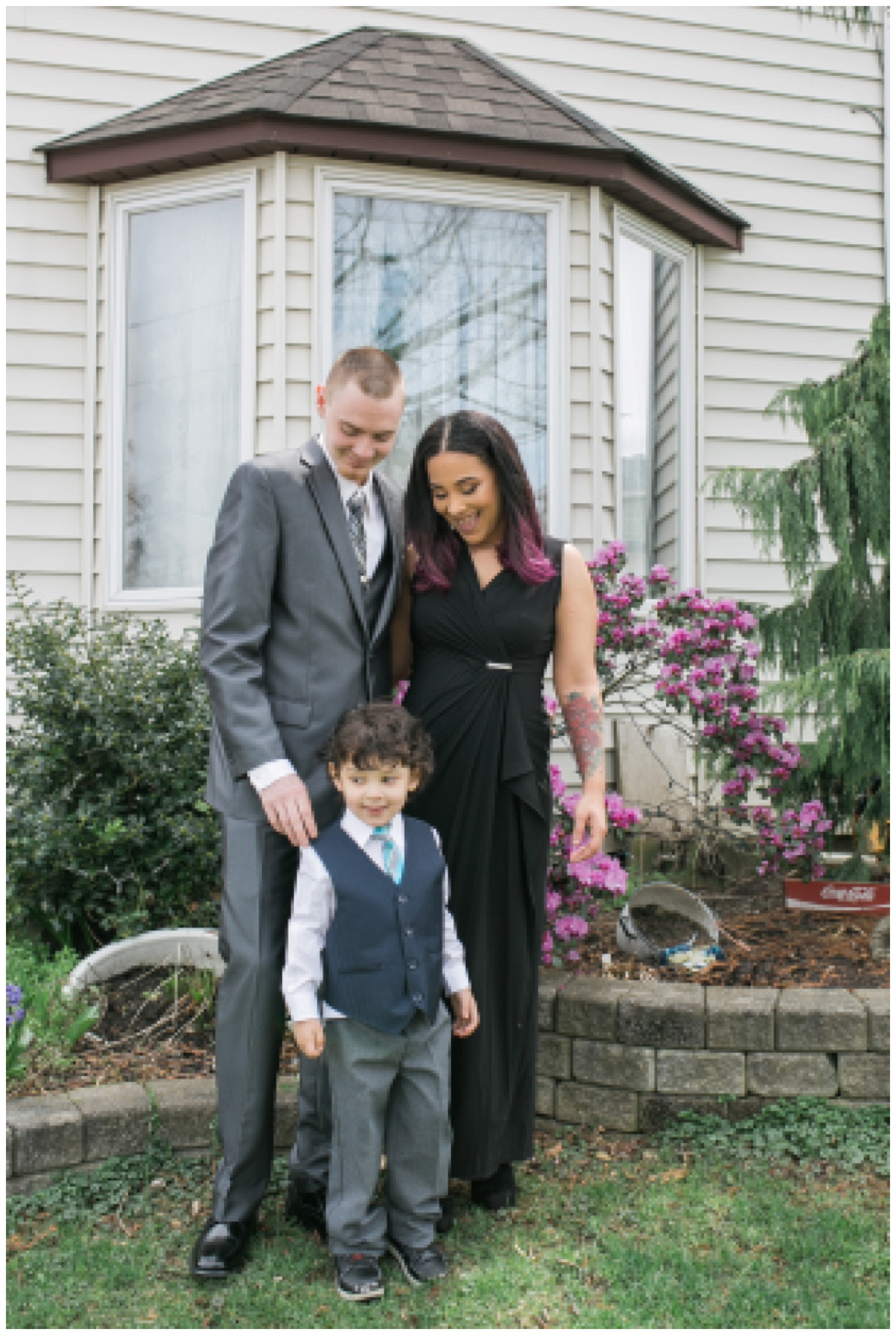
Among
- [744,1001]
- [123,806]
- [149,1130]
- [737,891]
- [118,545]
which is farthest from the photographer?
[118,545]

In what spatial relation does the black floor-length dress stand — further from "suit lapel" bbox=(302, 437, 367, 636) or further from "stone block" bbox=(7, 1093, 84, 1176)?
"stone block" bbox=(7, 1093, 84, 1176)

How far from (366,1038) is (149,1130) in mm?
898

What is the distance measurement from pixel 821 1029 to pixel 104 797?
2.49 m

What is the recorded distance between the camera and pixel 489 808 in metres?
2.69

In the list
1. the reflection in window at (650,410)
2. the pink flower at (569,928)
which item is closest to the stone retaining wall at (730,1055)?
the pink flower at (569,928)

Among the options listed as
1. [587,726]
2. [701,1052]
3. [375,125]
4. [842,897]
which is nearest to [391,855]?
[587,726]

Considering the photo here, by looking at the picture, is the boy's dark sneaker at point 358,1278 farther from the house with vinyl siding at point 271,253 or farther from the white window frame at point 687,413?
the white window frame at point 687,413

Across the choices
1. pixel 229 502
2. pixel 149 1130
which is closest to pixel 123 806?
A: pixel 149 1130

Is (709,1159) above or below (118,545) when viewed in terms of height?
below

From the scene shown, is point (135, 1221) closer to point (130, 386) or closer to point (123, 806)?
point (123, 806)

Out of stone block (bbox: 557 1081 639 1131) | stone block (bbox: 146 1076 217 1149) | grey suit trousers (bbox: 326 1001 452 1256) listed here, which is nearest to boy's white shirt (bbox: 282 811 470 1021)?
grey suit trousers (bbox: 326 1001 452 1256)

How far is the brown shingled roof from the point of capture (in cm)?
492

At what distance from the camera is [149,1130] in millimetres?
2875

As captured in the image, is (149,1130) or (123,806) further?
(123,806)
